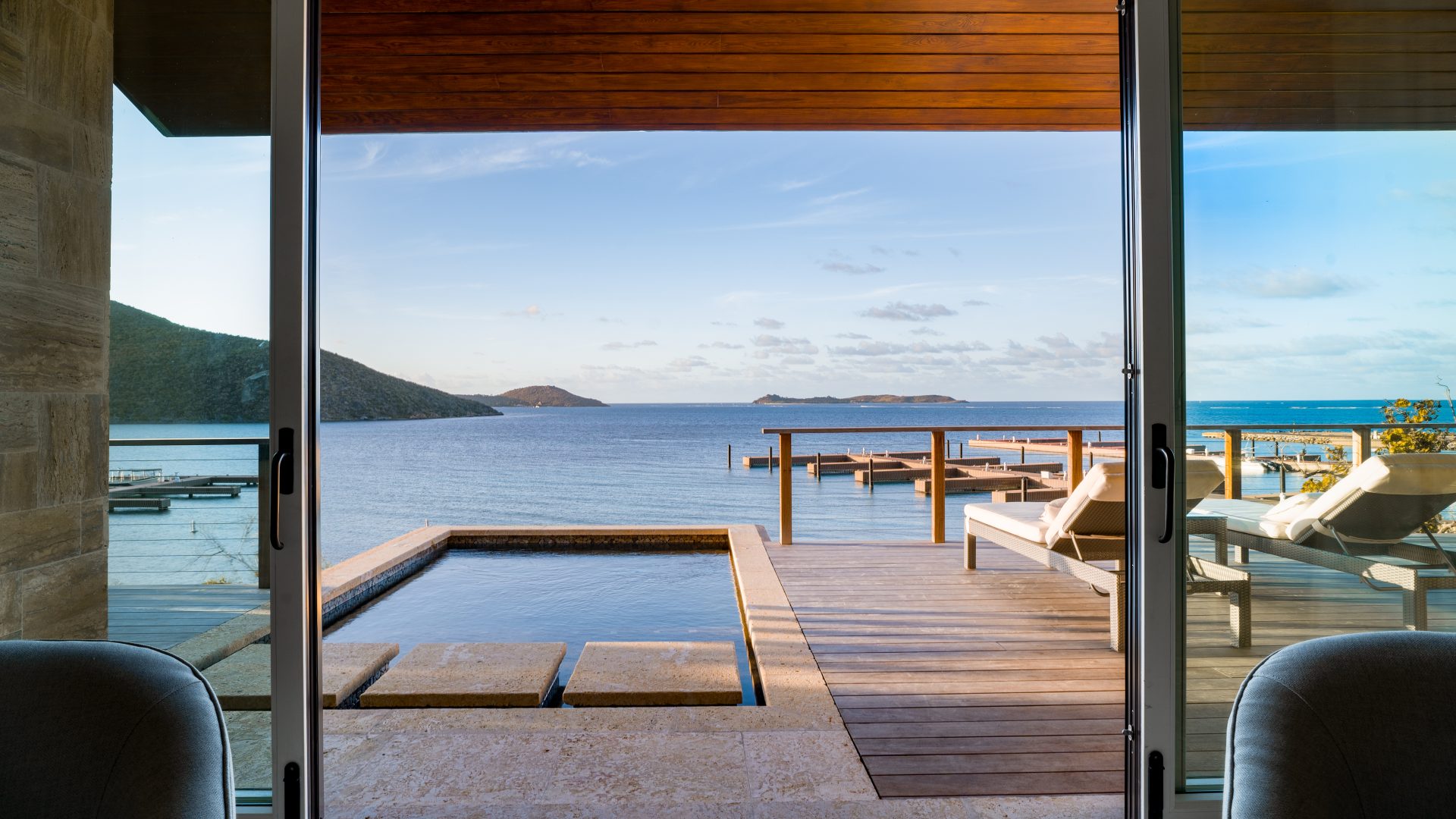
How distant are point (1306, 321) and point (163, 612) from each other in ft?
8.29

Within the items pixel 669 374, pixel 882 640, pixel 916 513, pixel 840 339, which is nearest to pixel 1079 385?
pixel 840 339

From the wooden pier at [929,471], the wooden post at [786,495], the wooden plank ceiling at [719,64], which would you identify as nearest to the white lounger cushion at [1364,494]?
the wooden plank ceiling at [719,64]

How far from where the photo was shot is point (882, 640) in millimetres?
3330

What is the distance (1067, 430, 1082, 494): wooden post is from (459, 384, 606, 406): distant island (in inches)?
1089

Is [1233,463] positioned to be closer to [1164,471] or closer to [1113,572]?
[1164,471]

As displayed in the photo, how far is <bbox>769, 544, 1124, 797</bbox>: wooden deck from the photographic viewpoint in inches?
85.1

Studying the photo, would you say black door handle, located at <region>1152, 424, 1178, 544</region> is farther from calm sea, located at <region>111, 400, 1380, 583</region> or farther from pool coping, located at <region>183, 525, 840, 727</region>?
pool coping, located at <region>183, 525, 840, 727</region>

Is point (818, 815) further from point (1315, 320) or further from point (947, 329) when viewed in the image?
point (947, 329)

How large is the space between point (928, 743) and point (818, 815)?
1.82ft

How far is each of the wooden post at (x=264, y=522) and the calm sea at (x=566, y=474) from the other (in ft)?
0.07

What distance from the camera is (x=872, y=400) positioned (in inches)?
1300

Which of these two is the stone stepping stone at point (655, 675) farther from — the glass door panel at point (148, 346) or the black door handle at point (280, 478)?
the black door handle at point (280, 478)

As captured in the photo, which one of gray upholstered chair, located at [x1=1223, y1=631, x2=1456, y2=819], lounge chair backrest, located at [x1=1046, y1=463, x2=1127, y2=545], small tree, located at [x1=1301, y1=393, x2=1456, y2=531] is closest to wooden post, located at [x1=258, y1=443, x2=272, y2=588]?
gray upholstered chair, located at [x1=1223, y1=631, x2=1456, y2=819]

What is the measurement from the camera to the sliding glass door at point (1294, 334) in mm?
1723
